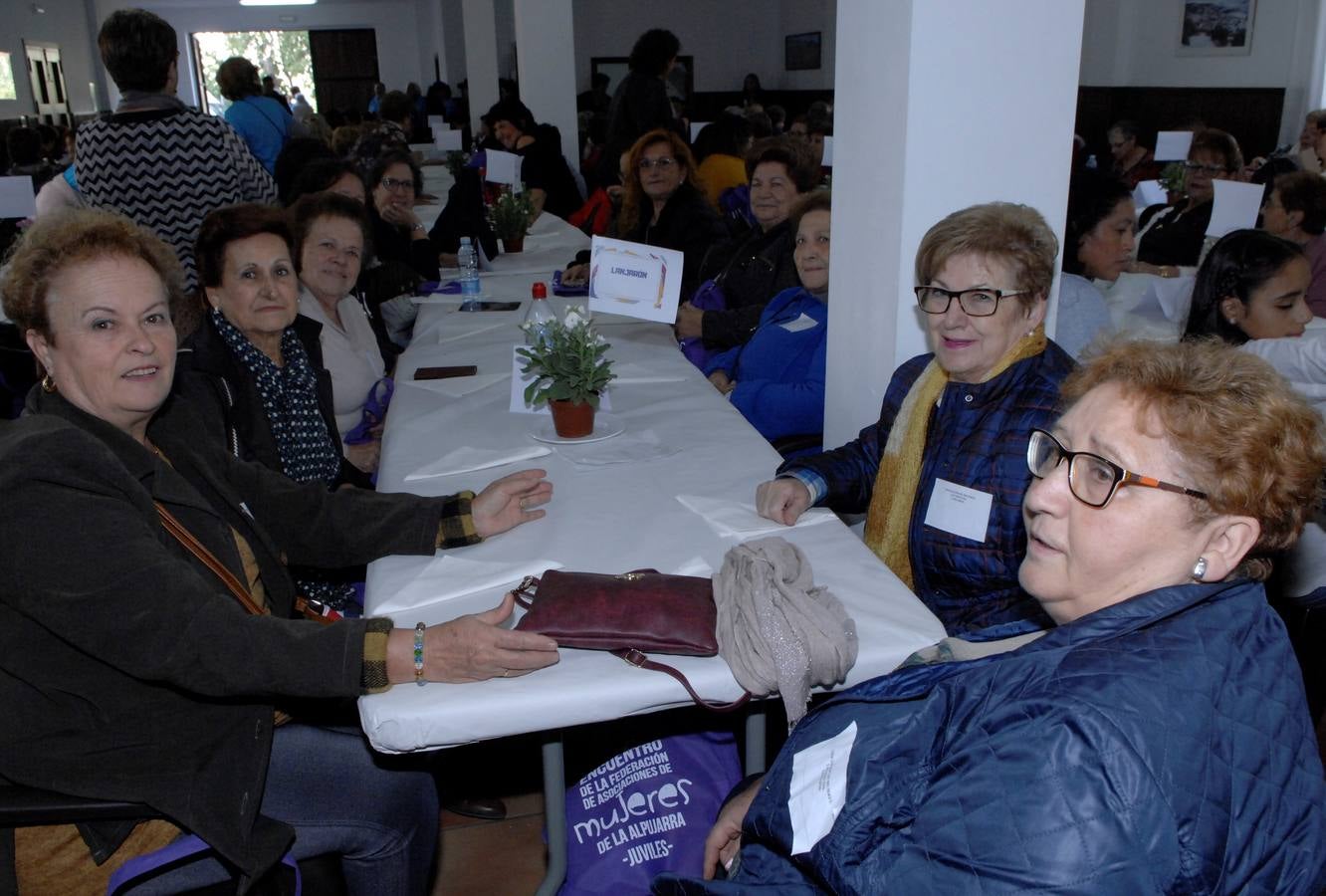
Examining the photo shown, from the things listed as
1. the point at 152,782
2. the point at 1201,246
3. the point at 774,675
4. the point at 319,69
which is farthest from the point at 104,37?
the point at 319,69

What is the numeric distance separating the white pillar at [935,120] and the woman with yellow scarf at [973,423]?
9.3 inches

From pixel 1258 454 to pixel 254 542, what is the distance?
1.59 meters

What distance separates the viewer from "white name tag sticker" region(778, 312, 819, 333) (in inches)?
113

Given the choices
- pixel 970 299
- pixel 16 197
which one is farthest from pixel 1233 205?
pixel 16 197

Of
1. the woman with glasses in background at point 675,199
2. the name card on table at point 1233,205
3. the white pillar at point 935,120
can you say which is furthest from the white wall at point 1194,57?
the white pillar at point 935,120

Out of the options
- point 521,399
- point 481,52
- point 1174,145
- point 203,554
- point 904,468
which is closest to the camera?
point 203,554

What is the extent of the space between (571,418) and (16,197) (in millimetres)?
3554

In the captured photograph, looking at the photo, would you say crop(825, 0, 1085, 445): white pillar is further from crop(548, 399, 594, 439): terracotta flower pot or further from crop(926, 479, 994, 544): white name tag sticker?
crop(548, 399, 594, 439): terracotta flower pot

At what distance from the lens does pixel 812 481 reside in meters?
1.99

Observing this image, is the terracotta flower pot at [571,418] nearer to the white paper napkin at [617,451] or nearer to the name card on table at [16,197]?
the white paper napkin at [617,451]

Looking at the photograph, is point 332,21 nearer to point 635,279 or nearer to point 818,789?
point 635,279

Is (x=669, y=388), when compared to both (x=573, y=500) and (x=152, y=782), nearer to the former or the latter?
(x=573, y=500)

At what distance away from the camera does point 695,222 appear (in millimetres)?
4289

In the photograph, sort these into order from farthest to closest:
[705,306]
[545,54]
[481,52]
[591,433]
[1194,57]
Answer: [481,52] → [1194,57] → [545,54] → [705,306] → [591,433]
